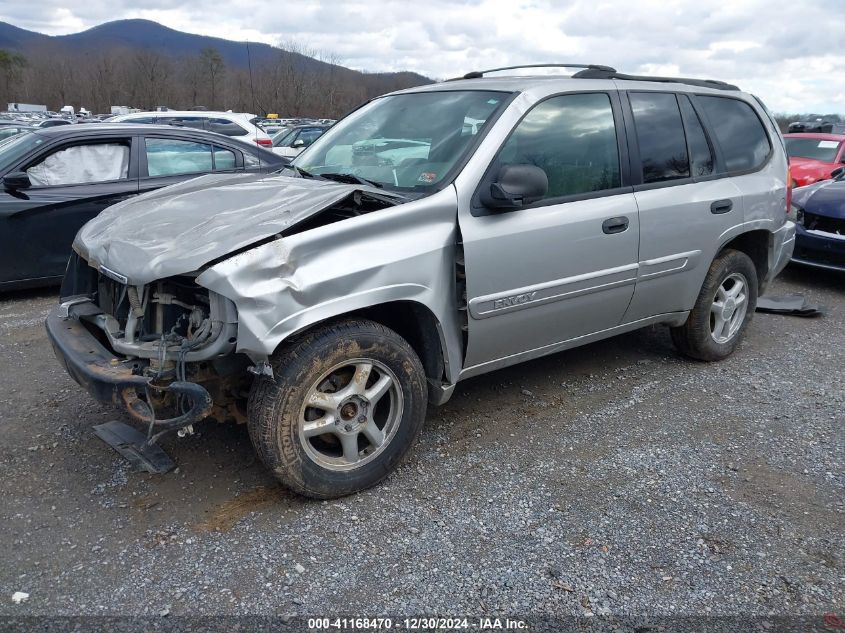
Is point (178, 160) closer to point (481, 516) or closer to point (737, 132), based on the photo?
point (737, 132)

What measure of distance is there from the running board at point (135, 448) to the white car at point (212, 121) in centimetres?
985

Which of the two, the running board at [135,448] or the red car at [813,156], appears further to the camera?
the red car at [813,156]

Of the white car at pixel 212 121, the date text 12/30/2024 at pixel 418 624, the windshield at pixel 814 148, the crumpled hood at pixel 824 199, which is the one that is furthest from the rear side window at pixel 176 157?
the windshield at pixel 814 148

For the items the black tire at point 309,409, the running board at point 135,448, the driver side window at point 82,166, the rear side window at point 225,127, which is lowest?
the running board at point 135,448

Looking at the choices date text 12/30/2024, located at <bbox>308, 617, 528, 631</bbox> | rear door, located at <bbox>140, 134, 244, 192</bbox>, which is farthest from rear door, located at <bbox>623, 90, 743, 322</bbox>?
rear door, located at <bbox>140, 134, 244, 192</bbox>

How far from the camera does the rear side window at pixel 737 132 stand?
4.59m

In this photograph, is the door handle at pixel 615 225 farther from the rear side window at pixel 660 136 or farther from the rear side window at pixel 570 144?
the rear side window at pixel 660 136

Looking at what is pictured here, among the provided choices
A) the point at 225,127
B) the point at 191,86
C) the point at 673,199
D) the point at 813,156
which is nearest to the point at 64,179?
the point at 673,199

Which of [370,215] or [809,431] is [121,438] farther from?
[809,431]

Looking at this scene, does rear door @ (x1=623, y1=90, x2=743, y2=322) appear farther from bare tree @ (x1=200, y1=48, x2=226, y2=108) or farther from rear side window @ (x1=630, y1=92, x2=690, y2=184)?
bare tree @ (x1=200, y1=48, x2=226, y2=108)

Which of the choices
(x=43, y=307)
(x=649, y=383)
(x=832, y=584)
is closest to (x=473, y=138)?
(x=649, y=383)

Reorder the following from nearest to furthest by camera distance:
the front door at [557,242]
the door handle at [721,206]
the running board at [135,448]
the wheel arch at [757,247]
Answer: the running board at [135,448] → the front door at [557,242] → the door handle at [721,206] → the wheel arch at [757,247]

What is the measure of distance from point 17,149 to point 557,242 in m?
5.31

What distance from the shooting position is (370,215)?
3.02 meters
